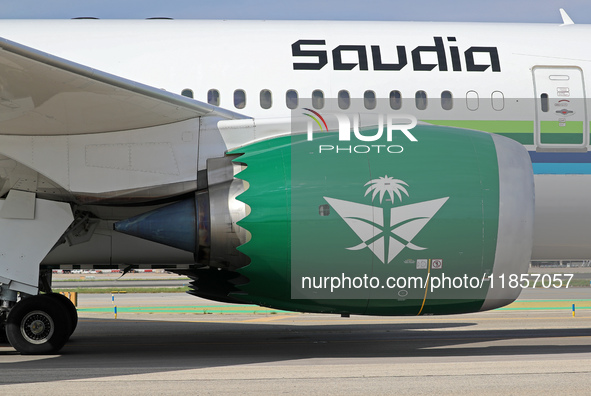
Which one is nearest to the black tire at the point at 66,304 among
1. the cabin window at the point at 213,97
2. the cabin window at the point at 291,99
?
the cabin window at the point at 213,97

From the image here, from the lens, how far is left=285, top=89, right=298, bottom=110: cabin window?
35.8ft

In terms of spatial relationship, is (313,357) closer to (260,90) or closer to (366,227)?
(366,227)

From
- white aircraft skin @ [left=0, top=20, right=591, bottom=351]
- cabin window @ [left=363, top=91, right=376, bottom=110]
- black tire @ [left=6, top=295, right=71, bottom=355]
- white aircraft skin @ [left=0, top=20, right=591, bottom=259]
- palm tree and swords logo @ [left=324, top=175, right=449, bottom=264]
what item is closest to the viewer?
palm tree and swords logo @ [left=324, top=175, right=449, bottom=264]

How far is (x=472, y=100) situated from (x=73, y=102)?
19.9 ft

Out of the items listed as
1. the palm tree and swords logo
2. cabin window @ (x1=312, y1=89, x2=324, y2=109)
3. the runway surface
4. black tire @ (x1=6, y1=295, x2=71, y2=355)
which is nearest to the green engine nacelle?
the palm tree and swords logo

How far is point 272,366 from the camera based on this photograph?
891cm

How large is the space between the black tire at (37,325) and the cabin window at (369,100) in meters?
5.54

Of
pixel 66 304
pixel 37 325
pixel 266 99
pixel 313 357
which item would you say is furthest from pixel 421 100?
pixel 37 325

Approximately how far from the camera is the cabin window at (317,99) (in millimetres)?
10898

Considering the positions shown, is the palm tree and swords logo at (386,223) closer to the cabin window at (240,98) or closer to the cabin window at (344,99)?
the cabin window at (344,99)

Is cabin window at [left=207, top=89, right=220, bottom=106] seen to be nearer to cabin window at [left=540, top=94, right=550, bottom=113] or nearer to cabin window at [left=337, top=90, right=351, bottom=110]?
cabin window at [left=337, top=90, right=351, bottom=110]

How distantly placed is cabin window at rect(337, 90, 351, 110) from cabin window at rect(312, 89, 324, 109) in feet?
0.87

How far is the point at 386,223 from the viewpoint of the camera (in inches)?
351

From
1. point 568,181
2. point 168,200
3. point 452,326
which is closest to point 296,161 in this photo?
point 168,200
